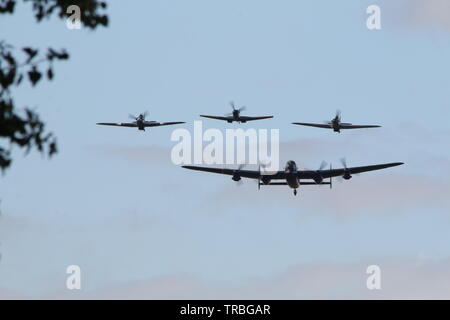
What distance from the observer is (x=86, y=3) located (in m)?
21.5

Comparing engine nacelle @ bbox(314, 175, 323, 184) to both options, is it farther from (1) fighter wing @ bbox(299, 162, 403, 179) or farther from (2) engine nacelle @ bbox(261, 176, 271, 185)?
(2) engine nacelle @ bbox(261, 176, 271, 185)

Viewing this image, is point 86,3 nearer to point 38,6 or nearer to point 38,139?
point 38,6

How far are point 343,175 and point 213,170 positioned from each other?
19410 mm

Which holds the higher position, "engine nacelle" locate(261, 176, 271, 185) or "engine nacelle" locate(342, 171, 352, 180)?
Answer: "engine nacelle" locate(342, 171, 352, 180)

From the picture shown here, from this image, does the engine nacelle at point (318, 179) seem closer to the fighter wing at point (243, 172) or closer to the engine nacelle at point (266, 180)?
the fighter wing at point (243, 172)

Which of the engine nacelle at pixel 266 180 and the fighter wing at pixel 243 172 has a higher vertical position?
the fighter wing at pixel 243 172

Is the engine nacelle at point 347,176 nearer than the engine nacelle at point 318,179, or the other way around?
the engine nacelle at point 318,179

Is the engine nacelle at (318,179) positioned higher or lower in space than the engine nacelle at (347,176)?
lower

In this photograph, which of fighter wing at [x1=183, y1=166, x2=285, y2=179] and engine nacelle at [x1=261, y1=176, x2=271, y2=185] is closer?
engine nacelle at [x1=261, y1=176, x2=271, y2=185]

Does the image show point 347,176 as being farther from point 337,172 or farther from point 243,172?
point 243,172

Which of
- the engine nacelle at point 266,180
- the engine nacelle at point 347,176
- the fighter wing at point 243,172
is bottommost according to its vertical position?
the engine nacelle at point 266,180

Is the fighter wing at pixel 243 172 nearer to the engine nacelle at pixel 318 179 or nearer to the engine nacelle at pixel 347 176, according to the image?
the engine nacelle at pixel 318 179

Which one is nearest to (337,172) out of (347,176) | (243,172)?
(347,176)
